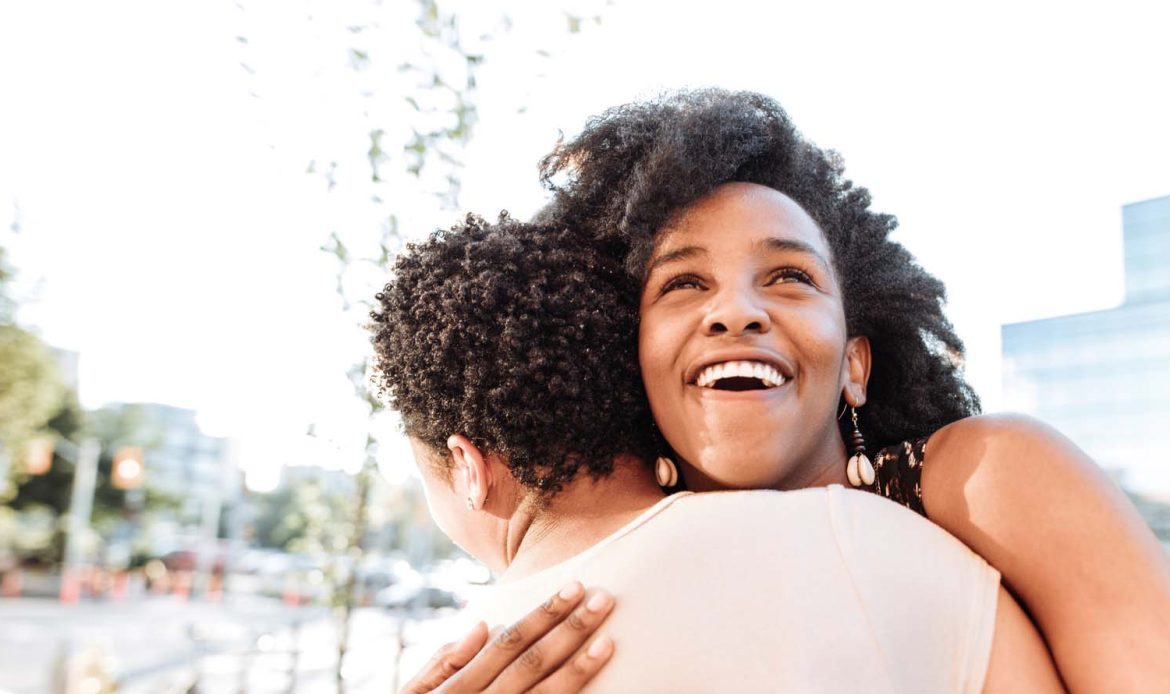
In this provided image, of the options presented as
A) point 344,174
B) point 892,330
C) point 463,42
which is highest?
point 463,42

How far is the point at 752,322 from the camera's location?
145cm

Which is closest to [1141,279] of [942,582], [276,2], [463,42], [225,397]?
[942,582]

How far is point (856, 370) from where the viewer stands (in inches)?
69.9

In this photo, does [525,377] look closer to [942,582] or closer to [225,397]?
[942,582]

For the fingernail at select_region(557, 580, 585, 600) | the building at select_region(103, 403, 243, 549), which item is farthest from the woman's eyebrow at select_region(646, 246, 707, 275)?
the building at select_region(103, 403, 243, 549)

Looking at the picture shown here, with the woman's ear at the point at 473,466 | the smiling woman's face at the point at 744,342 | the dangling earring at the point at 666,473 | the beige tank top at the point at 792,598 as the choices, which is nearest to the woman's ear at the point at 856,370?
the smiling woman's face at the point at 744,342

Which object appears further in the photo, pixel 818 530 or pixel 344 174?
pixel 344 174

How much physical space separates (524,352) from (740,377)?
Result: 0.32 meters

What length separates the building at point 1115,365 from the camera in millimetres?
2434

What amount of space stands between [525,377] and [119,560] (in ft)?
133

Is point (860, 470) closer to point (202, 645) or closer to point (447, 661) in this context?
point (447, 661)

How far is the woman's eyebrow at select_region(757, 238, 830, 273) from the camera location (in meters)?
1.51

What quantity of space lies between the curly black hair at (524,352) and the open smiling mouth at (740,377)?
142 mm

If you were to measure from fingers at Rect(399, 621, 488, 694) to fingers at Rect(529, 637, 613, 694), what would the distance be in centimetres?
17
